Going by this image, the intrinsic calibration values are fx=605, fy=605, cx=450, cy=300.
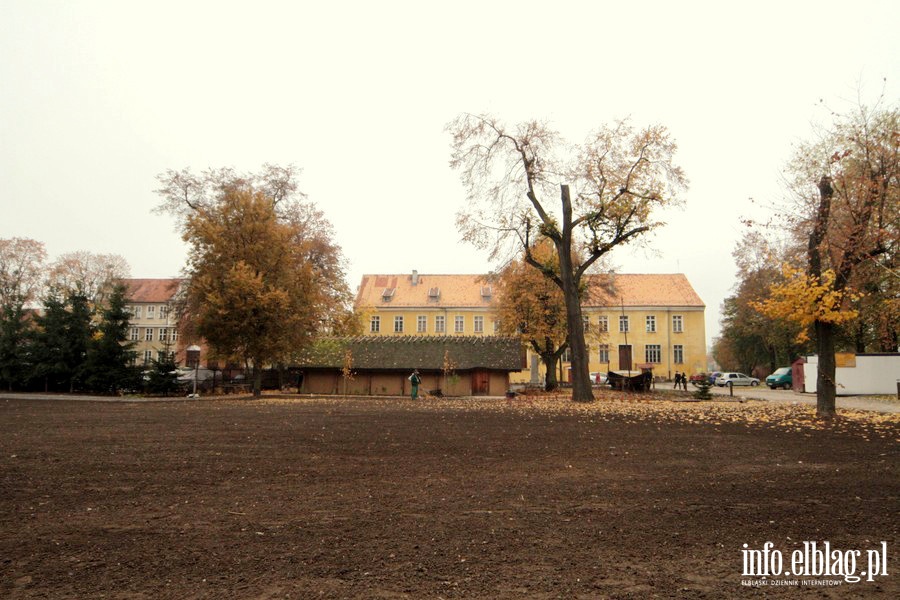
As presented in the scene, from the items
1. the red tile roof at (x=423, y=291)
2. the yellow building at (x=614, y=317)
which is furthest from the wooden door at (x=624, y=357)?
the red tile roof at (x=423, y=291)

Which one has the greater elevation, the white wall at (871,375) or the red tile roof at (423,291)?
the red tile roof at (423,291)

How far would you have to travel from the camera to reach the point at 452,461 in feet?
34.7

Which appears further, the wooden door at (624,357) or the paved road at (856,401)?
the wooden door at (624,357)

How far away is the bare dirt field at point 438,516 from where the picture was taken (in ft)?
15.4

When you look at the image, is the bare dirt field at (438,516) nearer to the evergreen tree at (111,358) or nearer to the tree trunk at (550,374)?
the evergreen tree at (111,358)

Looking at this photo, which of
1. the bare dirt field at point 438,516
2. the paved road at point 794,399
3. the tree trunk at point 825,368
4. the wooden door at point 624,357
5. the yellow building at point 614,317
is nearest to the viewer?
the bare dirt field at point 438,516

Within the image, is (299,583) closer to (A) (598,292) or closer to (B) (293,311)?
(B) (293,311)

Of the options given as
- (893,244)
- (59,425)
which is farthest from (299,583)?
(893,244)

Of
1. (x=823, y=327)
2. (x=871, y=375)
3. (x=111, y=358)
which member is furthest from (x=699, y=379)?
(x=111, y=358)

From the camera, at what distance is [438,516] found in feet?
21.7

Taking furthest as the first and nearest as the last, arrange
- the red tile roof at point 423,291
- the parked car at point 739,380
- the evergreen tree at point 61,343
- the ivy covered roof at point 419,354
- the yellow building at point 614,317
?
the red tile roof at point 423,291 < the yellow building at point 614,317 < the parked car at point 739,380 < the ivy covered roof at point 419,354 < the evergreen tree at point 61,343

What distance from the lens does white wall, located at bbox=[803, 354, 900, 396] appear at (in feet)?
117

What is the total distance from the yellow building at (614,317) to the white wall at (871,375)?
30.3 meters

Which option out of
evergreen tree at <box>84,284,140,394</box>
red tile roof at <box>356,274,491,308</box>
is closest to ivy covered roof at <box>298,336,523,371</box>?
evergreen tree at <box>84,284,140,394</box>
